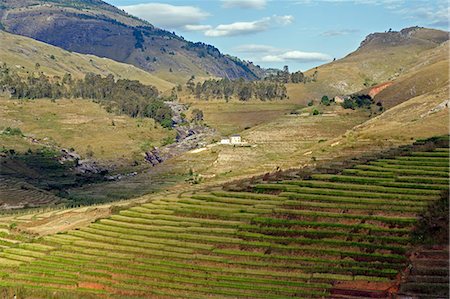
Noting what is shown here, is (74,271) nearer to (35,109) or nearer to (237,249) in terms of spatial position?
(237,249)

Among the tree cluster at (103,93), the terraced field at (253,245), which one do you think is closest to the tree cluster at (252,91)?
the tree cluster at (103,93)

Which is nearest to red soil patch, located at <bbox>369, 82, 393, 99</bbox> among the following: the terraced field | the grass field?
the grass field

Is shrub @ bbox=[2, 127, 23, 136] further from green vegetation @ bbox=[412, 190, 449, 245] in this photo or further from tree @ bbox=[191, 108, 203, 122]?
green vegetation @ bbox=[412, 190, 449, 245]

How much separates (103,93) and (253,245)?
145m

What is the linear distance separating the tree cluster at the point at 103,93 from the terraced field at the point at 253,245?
345 feet

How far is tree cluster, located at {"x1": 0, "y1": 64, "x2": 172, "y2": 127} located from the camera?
6235 inches

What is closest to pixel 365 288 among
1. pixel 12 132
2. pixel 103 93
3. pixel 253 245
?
pixel 253 245

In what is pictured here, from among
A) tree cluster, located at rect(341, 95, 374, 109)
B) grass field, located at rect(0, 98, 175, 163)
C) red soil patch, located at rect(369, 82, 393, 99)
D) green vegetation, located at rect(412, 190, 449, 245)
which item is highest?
red soil patch, located at rect(369, 82, 393, 99)

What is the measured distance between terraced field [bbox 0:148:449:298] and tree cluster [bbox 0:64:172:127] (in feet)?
345

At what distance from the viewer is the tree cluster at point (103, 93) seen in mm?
158375

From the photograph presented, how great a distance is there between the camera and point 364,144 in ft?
214

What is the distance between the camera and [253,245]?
127 ft

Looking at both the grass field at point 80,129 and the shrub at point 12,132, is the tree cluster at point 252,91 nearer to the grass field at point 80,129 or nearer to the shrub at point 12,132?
the grass field at point 80,129

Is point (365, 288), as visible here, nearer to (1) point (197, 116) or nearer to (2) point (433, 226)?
(2) point (433, 226)
